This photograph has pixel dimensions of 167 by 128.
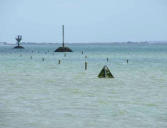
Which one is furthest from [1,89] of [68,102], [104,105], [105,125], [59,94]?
[105,125]

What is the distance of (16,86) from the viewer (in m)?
44.5

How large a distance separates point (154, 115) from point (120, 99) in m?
7.93

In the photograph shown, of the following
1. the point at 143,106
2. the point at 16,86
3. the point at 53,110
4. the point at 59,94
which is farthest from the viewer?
the point at 16,86

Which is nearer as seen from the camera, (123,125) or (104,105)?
(123,125)

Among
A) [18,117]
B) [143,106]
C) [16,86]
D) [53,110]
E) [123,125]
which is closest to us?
[123,125]

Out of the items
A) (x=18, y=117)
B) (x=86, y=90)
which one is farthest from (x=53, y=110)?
(x=86, y=90)

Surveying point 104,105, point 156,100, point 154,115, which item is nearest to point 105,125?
point 154,115

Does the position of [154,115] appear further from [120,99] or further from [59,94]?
[59,94]

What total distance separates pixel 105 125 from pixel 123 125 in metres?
0.87

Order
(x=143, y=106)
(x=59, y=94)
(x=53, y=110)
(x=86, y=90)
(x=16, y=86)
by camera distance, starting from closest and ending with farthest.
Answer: (x=53, y=110) < (x=143, y=106) < (x=59, y=94) < (x=86, y=90) < (x=16, y=86)

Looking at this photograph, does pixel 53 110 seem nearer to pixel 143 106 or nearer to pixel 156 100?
pixel 143 106

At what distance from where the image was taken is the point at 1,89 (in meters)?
41.2

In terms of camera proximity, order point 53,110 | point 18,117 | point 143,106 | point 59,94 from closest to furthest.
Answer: point 18,117
point 53,110
point 143,106
point 59,94

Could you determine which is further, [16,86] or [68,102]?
[16,86]
